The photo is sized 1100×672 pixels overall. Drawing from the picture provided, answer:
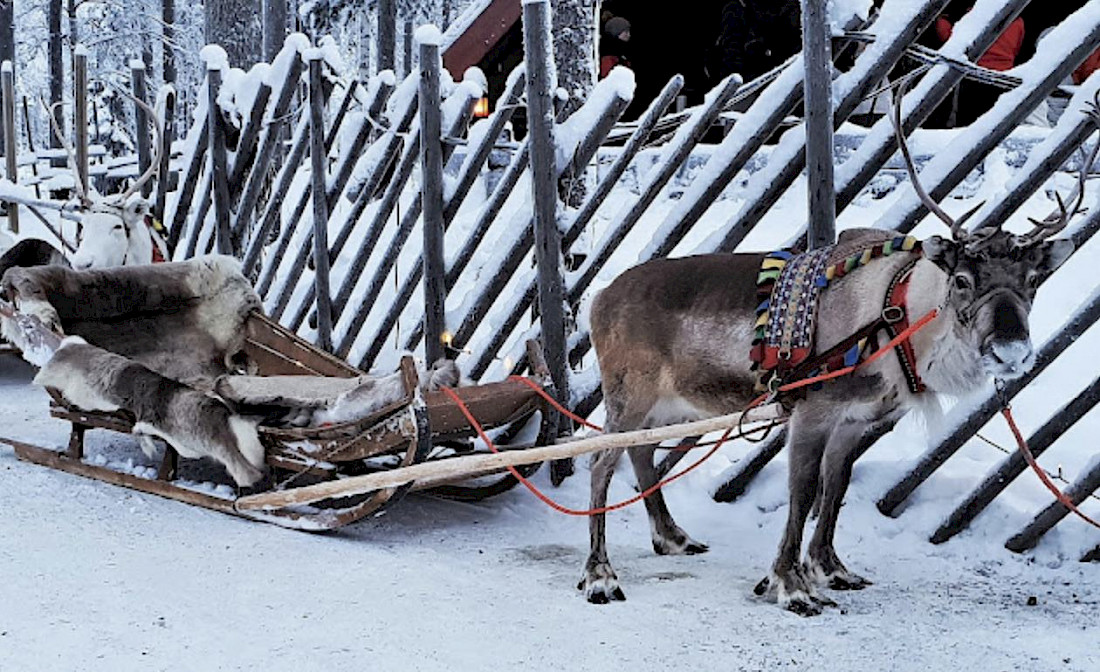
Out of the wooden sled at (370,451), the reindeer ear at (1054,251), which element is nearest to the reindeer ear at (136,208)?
the wooden sled at (370,451)

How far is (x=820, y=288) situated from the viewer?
12.5 feet

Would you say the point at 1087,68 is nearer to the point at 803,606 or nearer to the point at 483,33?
the point at 483,33

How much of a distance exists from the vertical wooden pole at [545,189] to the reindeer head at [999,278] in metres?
1.96

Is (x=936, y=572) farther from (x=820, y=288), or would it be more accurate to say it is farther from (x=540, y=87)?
(x=540, y=87)

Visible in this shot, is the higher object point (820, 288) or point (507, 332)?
point (820, 288)

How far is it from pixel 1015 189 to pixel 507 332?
7.76ft

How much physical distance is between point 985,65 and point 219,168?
6252mm

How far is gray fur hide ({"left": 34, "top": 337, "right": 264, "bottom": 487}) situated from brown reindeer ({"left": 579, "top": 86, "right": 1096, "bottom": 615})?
1.33 meters

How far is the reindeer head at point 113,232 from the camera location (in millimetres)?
6918

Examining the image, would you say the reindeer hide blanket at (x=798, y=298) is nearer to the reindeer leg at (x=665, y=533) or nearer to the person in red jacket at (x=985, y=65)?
the reindeer leg at (x=665, y=533)

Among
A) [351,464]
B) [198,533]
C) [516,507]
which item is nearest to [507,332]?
[516,507]

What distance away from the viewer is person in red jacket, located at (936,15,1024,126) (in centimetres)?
955

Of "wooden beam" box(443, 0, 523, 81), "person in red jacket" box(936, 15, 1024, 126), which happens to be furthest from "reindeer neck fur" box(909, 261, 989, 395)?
"wooden beam" box(443, 0, 523, 81)

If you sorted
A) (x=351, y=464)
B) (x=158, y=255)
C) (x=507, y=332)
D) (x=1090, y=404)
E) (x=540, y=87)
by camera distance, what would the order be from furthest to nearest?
A: (x=158, y=255) < (x=507, y=332) < (x=540, y=87) < (x=351, y=464) < (x=1090, y=404)
